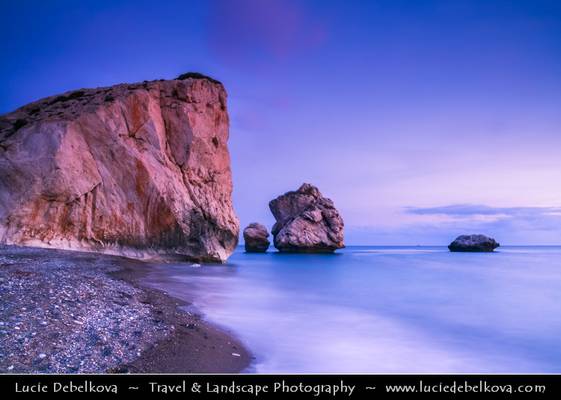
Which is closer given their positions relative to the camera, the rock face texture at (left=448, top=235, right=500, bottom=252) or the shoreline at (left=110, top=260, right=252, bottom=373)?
the shoreline at (left=110, top=260, right=252, bottom=373)

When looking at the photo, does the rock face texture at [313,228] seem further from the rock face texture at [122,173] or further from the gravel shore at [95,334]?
the gravel shore at [95,334]

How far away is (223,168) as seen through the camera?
89.0 ft

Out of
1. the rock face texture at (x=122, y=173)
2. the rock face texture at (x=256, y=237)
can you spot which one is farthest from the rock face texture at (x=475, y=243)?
the rock face texture at (x=122, y=173)

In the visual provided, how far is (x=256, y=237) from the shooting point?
2478 inches

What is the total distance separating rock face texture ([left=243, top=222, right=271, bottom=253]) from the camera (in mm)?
63062

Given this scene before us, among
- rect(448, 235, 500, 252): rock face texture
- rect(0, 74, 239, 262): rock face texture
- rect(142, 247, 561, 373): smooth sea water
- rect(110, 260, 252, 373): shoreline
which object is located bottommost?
rect(448, 235, 500, 252): rock face texture

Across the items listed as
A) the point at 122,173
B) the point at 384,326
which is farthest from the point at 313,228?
the point at 384,326

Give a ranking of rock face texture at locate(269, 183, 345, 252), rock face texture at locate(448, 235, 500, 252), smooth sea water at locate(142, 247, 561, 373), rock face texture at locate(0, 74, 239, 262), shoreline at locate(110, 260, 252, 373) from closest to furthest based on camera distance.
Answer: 1. shoreline at locate(110, 260, 252, 373)
2. smooth sea water at locate(142, 247, 561, 373)
3. rock face texture at locate(0, 74, 239, 262)
4. rock face texture at locate(269, 183, 345, 252)
5. rock face texture at locate(448, 235, 500, 252)

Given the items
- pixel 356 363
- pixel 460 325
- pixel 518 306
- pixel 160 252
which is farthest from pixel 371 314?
pixel 160 252

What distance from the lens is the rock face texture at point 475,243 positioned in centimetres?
6538

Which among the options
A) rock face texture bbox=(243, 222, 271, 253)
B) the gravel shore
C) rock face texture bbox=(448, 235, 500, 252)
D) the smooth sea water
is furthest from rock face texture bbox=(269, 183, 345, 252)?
the gravel shore

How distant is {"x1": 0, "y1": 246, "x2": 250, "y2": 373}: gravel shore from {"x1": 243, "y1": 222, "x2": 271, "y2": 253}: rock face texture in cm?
5502

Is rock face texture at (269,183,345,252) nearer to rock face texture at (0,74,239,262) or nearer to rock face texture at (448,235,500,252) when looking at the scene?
rock face texture at (448,235,500,252)

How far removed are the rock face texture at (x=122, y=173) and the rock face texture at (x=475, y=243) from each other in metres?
54.5
